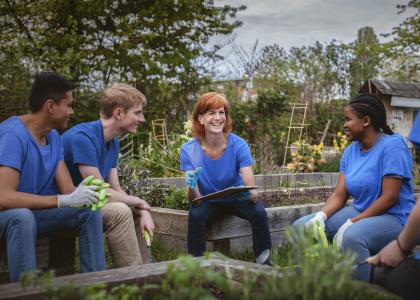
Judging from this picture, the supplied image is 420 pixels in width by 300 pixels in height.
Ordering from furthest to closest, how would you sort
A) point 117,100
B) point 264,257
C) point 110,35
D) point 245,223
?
point 110,35 < point 245,223 < point 264,257 < point 117,100

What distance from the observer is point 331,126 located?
14156 mm

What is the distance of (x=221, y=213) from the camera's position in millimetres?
4008

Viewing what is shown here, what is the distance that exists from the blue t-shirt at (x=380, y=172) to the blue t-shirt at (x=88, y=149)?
1511 mm

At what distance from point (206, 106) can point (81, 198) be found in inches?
60.8

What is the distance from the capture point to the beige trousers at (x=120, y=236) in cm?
305

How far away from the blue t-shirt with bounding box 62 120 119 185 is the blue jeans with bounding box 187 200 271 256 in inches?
26.8

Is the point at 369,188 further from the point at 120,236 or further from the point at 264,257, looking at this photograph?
the point at 120,236

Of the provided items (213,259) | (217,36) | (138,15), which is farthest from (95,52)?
(213,259)

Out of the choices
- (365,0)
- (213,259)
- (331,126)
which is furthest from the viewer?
(331,126)

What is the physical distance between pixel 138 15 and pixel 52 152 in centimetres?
1384

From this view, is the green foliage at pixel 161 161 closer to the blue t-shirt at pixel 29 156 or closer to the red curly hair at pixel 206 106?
the red curly hair at pixel 206 106

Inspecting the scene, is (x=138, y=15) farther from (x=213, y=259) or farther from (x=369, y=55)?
(x=213, y=259)

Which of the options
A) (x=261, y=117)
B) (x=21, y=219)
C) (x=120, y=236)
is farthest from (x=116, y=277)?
(x=261, y=117)

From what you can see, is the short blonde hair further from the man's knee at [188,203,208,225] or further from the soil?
the soil
